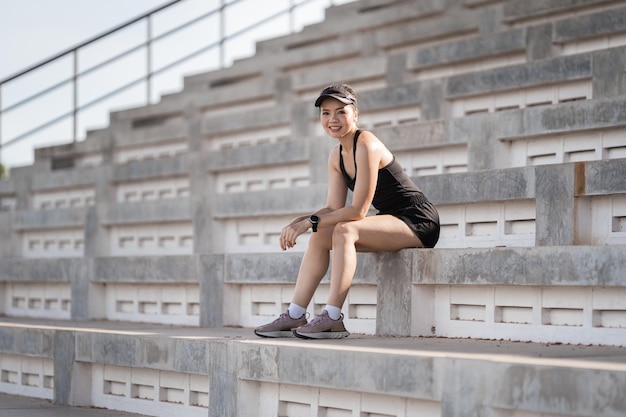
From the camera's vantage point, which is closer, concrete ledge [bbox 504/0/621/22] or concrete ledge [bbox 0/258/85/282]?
concrete ledge [bbox 0/258/85/282]

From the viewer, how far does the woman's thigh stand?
4.54 meters

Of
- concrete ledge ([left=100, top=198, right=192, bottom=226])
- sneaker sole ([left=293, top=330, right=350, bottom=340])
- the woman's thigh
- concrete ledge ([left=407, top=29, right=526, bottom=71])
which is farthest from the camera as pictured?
concrete ledge ([left=407, top=29, right=526, bottom=71])

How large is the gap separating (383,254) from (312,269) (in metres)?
Answer: 0.33

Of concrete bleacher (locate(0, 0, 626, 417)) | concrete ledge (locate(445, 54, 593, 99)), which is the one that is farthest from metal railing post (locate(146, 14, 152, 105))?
concrete ledge (locate(445, 54, 593, 99))

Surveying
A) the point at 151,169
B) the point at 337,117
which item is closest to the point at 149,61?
the point at 151,169

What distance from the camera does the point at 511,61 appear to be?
7.25 metres

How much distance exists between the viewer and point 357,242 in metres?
4.57

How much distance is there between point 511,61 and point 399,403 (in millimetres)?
4017

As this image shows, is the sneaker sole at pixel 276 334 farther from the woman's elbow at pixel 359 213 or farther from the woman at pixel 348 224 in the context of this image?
the woman's elbow at pixel 359 213

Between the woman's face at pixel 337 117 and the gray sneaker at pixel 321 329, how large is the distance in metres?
0.82

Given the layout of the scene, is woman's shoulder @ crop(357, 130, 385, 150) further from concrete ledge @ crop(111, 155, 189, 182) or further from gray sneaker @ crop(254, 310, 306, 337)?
concrete ledge @ crop(111, 155, 189, 182)

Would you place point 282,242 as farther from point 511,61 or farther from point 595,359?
point 511,61

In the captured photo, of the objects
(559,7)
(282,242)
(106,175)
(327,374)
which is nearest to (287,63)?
(106,175)

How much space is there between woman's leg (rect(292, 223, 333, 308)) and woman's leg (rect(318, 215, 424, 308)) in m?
0.14
